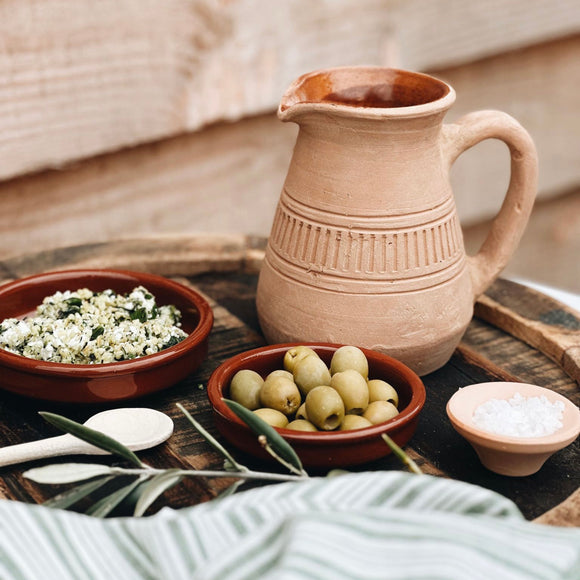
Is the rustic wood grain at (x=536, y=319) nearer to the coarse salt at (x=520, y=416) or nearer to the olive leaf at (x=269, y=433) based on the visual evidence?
the coarse salt at (x=520, y=416)

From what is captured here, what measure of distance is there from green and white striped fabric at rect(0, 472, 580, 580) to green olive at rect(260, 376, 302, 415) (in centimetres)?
14

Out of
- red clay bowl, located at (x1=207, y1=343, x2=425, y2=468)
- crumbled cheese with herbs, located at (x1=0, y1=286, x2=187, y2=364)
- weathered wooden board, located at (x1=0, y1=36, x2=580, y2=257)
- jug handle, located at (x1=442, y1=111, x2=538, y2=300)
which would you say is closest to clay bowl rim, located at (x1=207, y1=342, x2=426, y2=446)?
red clay bowl, located at (x1=207, y1=343, x2=425, y2=468)

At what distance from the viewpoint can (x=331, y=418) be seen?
0.77 metres

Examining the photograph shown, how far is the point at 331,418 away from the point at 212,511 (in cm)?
19

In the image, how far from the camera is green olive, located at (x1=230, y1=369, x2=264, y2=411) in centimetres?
81

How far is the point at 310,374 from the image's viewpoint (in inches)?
31.7

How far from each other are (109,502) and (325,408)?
21 centimetres

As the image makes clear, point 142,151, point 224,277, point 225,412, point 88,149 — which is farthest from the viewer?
point 142,151

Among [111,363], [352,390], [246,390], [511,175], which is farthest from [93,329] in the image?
[511,175]

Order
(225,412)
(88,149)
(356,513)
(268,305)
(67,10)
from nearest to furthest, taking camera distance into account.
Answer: (356,513) < (225,412) < (268,305) < (67,10) < (88,149)

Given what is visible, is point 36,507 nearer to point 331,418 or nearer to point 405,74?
point 331,418

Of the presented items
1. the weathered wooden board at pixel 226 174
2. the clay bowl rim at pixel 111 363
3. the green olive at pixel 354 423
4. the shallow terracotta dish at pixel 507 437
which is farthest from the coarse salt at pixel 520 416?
the weathered wooden board at pixel 226 174

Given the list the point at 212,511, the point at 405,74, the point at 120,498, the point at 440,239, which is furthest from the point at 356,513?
the point at 405,74

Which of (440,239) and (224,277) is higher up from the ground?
(440,239)
